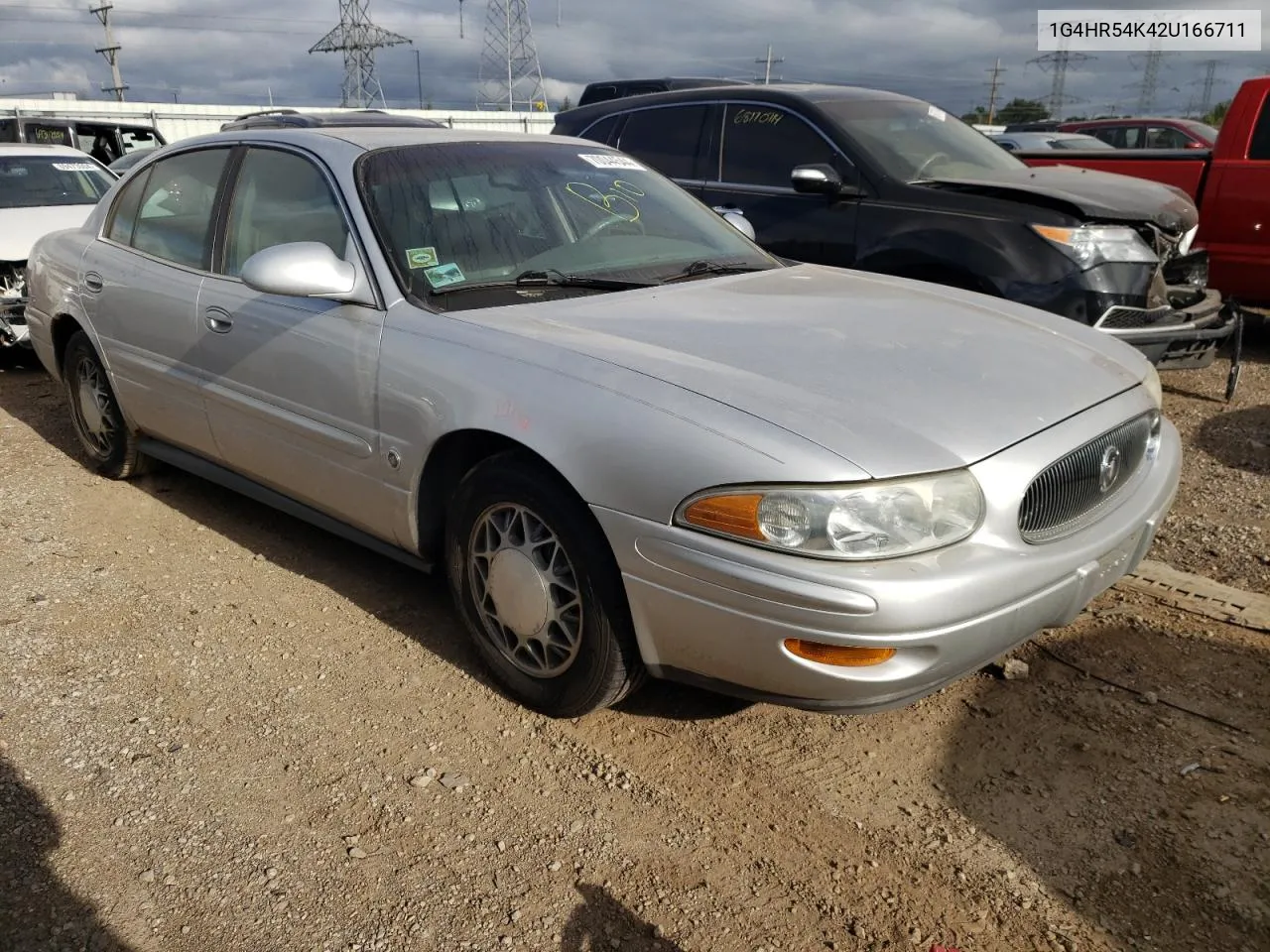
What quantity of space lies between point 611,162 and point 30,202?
262 inches

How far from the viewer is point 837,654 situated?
2.40 meters

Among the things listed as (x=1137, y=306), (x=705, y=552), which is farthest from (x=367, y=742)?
(x=1137, y=306)

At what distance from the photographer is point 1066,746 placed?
2.87 meters

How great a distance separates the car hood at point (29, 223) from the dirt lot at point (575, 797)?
4611mm

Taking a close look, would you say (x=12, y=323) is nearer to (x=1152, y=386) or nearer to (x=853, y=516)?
(x=853, y=516)

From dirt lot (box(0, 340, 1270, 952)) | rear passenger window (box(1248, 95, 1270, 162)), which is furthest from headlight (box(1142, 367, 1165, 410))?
rear passenger window (box(1248, 95, 1270, 162))

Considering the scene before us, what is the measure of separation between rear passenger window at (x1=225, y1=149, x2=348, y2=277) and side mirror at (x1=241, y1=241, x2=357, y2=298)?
20cm

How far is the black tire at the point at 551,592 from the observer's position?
2.71 metres

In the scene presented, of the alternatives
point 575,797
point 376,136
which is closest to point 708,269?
point 376,136

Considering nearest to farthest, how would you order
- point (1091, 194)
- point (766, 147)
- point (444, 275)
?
1. point (444, 275)
2. point (1091, 194)
3. point (766, 147)

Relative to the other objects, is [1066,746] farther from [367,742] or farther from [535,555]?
[367,742]

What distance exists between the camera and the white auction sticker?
A: 4.04 metres

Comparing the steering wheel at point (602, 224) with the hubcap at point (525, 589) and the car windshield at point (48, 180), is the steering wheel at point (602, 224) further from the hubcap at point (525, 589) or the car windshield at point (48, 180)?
the car windshield at point (48, 180)

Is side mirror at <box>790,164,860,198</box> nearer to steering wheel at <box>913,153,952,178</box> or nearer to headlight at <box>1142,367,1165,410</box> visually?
steering wheel at <box>913,153,952,178</box>
